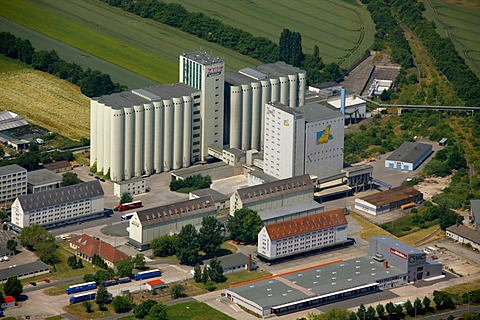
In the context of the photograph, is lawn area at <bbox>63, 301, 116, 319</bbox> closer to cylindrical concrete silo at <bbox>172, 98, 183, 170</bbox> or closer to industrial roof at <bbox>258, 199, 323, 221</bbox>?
industrial roof at <bbox>258, 199, 323, 221</bbox>

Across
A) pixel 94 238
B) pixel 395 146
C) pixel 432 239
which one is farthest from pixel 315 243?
pixel 395 146

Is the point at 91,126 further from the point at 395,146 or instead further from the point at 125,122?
the point at 395,146

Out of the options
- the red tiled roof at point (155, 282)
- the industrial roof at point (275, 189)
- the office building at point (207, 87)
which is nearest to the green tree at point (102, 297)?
the red tiled roof at point (155, 282)

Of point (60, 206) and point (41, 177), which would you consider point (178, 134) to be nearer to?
point (41, 177)

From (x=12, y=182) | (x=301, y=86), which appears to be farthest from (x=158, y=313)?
(x=301, y=86)

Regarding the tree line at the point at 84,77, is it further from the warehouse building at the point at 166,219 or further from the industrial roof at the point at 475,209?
the industrial roof at the point at 475,209
